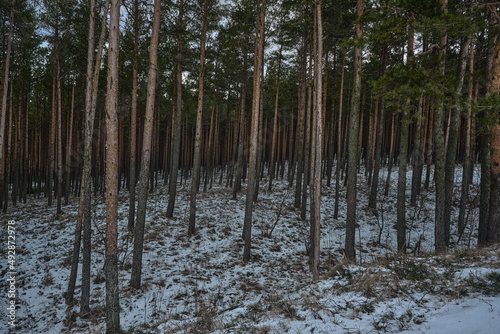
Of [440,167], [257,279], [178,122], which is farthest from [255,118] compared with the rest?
[440,167]

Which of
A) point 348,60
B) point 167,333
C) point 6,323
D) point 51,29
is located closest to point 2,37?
point 51,29

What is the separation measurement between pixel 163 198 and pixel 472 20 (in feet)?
59.7

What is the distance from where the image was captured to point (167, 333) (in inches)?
185

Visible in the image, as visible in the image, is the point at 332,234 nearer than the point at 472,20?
No

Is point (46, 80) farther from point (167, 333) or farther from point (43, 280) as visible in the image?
point (167, 333)

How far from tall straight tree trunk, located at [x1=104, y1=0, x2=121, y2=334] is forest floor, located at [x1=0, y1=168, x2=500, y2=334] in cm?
83

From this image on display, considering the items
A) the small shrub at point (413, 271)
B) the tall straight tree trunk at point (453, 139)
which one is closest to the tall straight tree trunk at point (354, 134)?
the small shrub at point (413, 271)

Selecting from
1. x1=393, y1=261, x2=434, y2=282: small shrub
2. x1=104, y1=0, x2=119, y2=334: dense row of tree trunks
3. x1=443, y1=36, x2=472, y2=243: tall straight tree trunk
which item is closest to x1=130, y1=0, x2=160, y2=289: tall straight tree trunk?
x1=104, y1=0, x2=119, y2=334: dense row of tree trunks

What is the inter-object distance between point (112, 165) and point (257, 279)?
593cm

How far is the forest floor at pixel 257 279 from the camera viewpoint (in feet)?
12.9

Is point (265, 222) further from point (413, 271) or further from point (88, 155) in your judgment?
point (88, 155)

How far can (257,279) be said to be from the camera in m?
8.27

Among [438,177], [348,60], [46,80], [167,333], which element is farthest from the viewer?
[46,80]

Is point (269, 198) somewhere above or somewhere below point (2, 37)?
below
